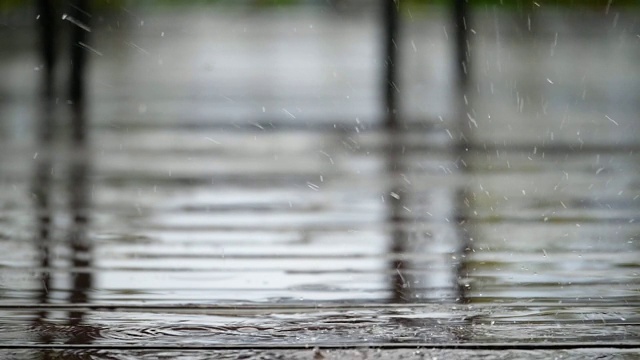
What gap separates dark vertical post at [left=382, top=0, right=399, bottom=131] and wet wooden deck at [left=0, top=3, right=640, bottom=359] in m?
0.12

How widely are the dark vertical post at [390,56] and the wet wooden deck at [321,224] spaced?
12 cm

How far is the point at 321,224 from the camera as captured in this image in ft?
7.95

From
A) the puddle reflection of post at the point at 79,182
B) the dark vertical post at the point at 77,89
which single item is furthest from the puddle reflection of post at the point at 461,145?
the dark vertical post at the point at 77,89

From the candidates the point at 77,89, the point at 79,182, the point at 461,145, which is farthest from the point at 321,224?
the point at 77,89

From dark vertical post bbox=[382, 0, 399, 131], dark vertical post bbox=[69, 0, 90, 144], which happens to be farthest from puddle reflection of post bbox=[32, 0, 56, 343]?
dark vertical post bbox=[382, 0, 399, 131]

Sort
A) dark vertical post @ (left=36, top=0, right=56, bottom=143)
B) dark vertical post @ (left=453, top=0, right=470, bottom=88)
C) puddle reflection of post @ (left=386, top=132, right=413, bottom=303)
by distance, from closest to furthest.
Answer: puddle reflection of post @ (left=386, top=132, right=413, bottom=303) → dark vertical post @ (left=36, top=0, right=56, bottom=143) → dark vertical post @ (left=453, top=0, right=470, bottom=88)

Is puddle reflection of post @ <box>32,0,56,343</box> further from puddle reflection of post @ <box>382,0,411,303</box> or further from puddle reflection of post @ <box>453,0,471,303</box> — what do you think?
puddle reflection of post @ <box>453,0,471,303</box>

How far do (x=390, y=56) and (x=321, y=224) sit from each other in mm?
2336

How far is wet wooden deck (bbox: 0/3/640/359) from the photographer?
142 centimetres

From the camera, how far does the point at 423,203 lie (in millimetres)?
2773

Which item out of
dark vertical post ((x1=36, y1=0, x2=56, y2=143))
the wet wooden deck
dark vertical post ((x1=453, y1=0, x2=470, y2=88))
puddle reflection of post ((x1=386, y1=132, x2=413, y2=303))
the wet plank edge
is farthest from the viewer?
dark vertical post ((x1=453, y1=0, x2=470, y2=88))

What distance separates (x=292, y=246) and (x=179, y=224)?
399mm

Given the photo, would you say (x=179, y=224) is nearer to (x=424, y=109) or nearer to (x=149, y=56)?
(x=424, y=109)

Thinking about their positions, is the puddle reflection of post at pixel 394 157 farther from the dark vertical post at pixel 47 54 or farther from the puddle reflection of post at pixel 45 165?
the dark vertical post at pixel 47 54
